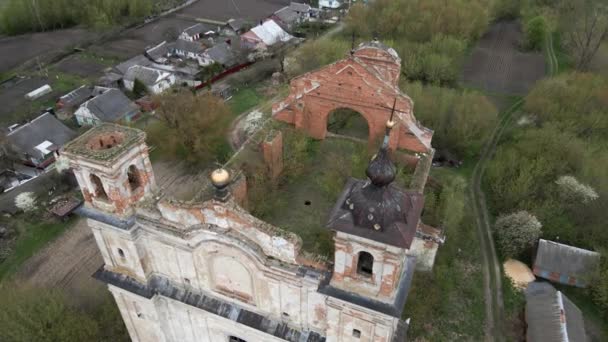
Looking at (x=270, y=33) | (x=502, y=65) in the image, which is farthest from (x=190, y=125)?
(x=502, y=65)

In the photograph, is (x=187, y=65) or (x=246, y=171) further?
(x=187, y=65)

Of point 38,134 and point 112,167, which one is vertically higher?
point 112,167

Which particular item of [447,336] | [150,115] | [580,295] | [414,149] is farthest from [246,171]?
[150,115]

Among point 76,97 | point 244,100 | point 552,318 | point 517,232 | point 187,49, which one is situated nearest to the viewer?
point 552,318

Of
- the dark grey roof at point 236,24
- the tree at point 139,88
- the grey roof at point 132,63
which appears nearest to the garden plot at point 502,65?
the dark grey roof at point 236,24

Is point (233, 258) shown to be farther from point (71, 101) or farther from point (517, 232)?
point (71, 101)

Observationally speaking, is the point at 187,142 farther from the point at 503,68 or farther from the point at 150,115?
the point at 503,68
